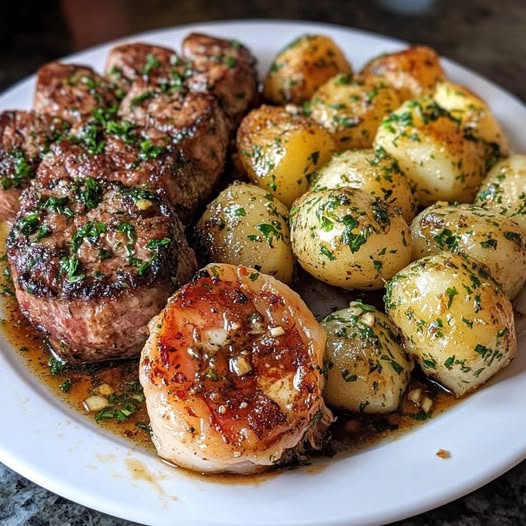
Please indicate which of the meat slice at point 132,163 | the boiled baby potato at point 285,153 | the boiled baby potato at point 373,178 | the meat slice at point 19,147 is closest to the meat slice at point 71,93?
the meat slice at point 19,147

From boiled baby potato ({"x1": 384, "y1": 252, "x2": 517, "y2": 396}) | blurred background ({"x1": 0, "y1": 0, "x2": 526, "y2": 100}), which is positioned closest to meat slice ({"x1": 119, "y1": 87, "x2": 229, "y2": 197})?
boiled baby potato ({"x1": 384, "y1": 252, "x2": 517, "y2": 396})

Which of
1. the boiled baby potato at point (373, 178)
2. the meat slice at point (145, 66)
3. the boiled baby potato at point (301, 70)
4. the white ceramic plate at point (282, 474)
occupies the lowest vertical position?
the white ceramic plate at point (282, 474)

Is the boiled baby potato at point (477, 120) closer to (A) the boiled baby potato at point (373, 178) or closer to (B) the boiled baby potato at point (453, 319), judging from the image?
(A) the boiled baby potato at point (373, 178)

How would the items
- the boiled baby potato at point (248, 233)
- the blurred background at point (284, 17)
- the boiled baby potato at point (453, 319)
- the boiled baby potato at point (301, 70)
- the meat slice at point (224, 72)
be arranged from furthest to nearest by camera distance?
the blurred background at point (284, 17), the boiled baby potato at point (301, 70), the meat slice at point (224, 72), the boiled baby potato at point (248, 233), the boiled baby potato at point (453, 319)

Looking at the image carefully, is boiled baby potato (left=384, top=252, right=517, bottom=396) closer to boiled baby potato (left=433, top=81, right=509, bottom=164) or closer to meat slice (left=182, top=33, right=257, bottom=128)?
boiled baby potato (left=433, top=81, right=509, bottom=164)

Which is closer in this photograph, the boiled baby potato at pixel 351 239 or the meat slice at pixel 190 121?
the boiled baby potato at pixel 351 239

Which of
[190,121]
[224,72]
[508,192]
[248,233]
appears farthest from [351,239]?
[224,72]
